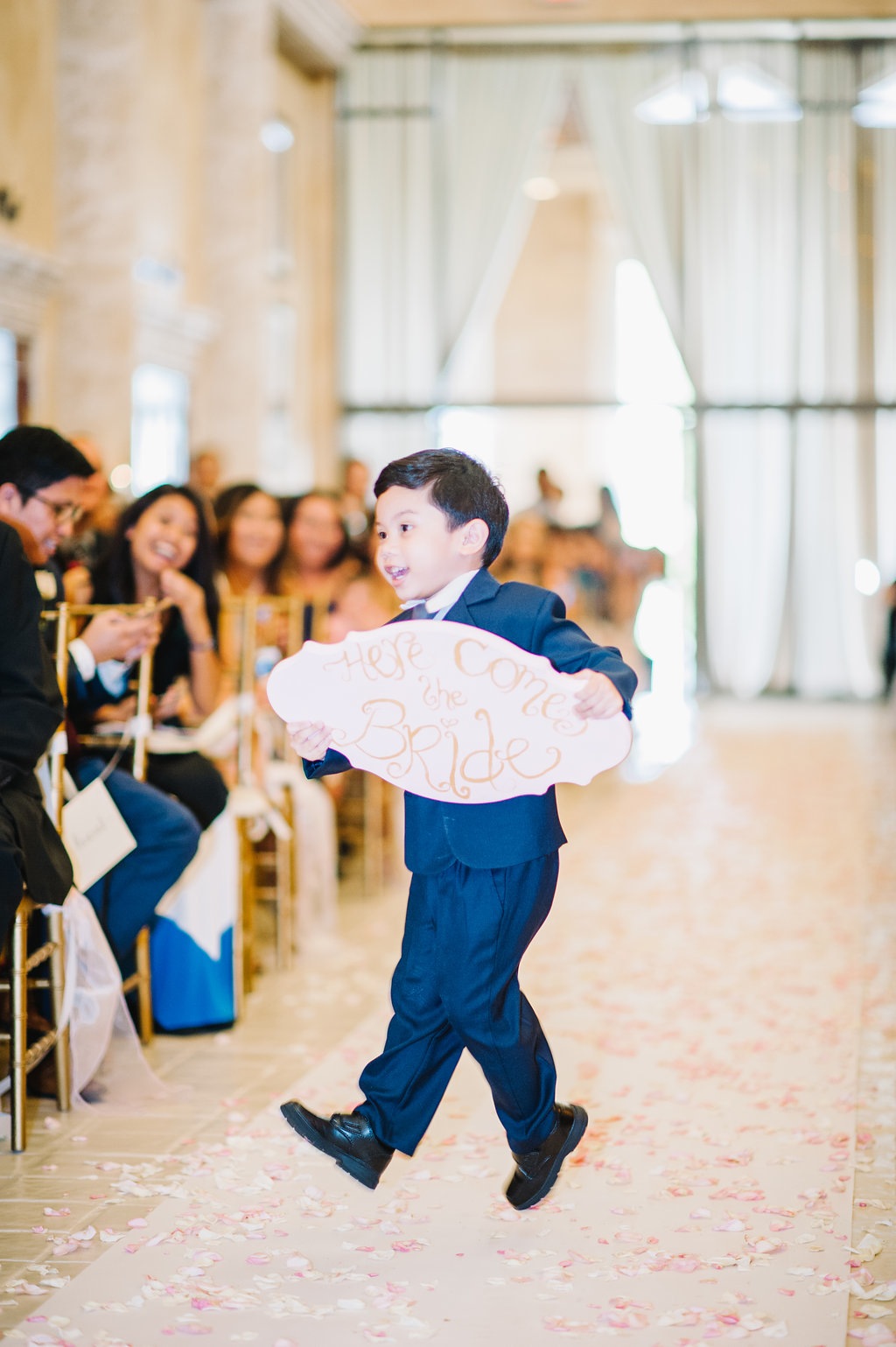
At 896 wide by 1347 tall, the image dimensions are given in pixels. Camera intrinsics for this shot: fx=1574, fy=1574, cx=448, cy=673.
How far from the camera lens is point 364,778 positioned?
573 cm

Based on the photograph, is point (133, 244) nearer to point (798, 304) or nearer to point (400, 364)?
point (400, 364)

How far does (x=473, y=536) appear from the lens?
7.86ft

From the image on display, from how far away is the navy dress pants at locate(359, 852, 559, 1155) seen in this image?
236 centimetres

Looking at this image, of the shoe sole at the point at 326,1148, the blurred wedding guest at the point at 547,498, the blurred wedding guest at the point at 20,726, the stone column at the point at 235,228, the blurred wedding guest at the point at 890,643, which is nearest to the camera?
the shoe sole at the point at 326,1148

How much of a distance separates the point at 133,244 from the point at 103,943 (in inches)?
246

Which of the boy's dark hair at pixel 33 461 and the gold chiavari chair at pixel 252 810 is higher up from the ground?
the boy's dark hair at pixel 33 461

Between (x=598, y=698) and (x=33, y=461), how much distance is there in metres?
1.41

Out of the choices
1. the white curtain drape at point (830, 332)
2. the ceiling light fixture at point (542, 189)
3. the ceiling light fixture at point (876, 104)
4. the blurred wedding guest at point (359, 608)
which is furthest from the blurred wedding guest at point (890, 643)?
the ceiling light fixture at point (542, 189)

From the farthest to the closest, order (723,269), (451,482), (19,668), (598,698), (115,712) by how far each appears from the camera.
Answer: (723,269) < (115,712) < (19,668) < (451,482) < (598,698)

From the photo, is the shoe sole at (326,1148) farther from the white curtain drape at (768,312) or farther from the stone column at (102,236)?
the white curtain drape at (768,312)

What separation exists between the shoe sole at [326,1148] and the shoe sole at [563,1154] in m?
0.26

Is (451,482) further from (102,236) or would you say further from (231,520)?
(102,236)

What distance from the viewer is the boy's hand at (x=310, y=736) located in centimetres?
240

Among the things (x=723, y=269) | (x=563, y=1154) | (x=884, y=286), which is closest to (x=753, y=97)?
(x=723, y=269)
